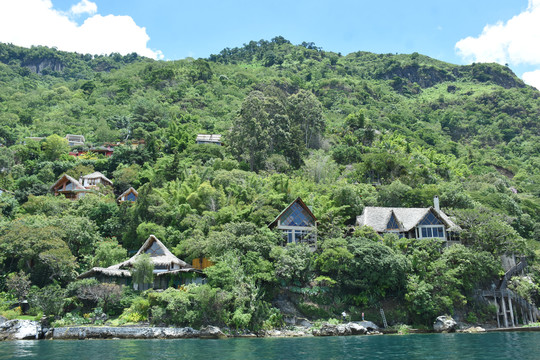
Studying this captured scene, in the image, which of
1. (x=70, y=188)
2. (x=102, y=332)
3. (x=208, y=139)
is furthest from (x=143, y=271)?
(x=208, y=139)

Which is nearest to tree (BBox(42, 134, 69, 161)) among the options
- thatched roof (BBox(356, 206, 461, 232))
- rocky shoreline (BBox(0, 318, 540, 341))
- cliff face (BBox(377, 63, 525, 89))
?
rocky shoreline (BBox(0, 318, 540, 341))

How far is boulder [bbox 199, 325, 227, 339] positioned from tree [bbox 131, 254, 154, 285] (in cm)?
613

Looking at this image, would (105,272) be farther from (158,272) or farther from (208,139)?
(208,139)

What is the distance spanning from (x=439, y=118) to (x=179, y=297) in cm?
9769

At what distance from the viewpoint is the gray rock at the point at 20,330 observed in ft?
86.9

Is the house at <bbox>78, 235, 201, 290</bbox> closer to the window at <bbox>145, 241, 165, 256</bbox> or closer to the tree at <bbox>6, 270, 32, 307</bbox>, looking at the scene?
the window at <bbox>145, 241, 165, 256</bbox>

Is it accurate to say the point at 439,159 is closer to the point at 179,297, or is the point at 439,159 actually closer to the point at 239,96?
the point at 179,297

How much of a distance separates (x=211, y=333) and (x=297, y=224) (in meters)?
12.6

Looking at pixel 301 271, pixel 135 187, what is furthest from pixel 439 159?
pixel 135 187

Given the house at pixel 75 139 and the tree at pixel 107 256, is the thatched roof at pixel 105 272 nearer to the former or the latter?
the tree at pixel 107 256

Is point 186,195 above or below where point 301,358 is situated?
above

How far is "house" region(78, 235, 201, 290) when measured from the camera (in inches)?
1275

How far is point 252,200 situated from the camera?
41312 mm

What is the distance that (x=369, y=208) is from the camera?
41.1 metres
